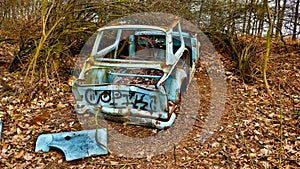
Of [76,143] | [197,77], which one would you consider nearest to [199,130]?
[76,143]

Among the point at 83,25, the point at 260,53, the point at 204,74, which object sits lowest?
the point at 204,74

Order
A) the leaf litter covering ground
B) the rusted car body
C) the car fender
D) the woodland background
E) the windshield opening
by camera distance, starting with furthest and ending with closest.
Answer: the windshield opening, the car fender, the rusted car body, the woodland background, the leaf litter covering ground

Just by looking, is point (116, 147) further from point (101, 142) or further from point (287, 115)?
point (287, 115)

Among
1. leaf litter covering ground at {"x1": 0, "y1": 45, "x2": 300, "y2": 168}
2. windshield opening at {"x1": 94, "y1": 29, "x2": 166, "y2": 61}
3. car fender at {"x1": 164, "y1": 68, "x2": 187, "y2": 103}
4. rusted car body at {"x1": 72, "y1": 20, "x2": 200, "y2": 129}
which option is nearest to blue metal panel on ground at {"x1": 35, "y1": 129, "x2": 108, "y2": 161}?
leaf litter covering ground at {"x1": 0, "y1": 45, "x2": 300, "y2": 168}

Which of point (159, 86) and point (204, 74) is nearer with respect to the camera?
point (159, 86)

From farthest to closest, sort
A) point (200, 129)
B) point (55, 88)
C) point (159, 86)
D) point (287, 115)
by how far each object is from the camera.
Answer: point (55, 88), point (287, 115), point (200, 129), point (159, 86)

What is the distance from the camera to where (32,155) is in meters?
3.51

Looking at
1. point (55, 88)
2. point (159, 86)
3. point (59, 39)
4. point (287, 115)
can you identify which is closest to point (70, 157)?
point (159, 86)

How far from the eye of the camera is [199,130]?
414 cm

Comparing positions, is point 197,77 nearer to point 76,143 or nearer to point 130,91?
point 130,91

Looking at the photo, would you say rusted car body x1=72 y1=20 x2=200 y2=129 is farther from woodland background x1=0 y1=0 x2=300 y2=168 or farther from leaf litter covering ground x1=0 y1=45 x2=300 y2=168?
woodland background x1=0 y1=0 x2=300 y2=168

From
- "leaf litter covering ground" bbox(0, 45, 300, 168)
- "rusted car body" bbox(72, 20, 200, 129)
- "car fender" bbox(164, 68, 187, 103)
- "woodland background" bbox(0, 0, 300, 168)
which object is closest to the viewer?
"leaf litter covering ground" bbox(0, 45, 300, 168)

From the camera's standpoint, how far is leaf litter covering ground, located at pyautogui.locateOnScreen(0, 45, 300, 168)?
341cm

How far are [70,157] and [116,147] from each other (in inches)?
23.8
